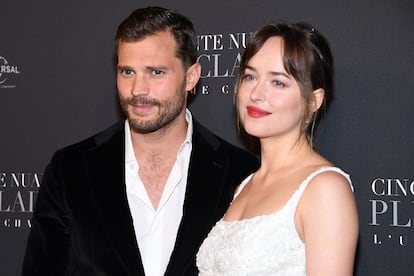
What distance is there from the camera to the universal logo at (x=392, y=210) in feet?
8.46

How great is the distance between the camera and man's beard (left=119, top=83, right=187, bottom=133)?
251cm

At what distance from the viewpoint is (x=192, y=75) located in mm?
2697

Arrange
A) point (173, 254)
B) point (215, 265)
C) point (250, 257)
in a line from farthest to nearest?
1. point (173, 254)
2. point (215, 265)
3. point (250, 257)

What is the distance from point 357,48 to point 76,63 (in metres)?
1.30

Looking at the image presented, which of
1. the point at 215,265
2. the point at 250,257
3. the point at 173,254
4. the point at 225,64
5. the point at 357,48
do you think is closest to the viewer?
the point at 250,257

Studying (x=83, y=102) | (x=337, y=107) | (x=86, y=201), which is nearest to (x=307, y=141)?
(x=337, y=107)

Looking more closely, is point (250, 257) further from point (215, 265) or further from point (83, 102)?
point (83, 102)

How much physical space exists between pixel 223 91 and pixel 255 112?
0.87 meters

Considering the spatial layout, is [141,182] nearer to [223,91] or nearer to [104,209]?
[104,209]

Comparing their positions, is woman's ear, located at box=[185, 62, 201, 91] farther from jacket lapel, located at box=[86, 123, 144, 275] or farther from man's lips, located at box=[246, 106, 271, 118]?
man's lips, located at box=[246, 106, 271, 118]

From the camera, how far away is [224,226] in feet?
7.02

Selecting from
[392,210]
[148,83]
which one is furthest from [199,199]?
[392,210]

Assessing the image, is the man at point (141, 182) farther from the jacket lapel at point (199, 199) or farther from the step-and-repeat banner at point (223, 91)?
the step-and-repeat banner at point (223, 91)

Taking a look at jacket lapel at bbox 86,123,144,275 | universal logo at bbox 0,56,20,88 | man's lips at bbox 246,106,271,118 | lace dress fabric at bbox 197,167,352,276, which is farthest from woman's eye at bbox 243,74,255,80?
universal logo at bbox 0,56,20,88
